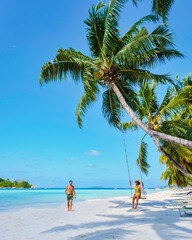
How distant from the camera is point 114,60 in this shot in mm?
7676

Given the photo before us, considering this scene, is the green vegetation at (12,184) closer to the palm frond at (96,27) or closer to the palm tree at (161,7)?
the palm frond at (96,27)

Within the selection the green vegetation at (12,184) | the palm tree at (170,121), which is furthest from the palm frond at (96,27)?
the green vegetation at (12,184)

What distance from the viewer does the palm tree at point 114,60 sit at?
20.5 feet

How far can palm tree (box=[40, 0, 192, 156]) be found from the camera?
20.5 ft

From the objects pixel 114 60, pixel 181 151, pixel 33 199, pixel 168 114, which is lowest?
pixel 33 199

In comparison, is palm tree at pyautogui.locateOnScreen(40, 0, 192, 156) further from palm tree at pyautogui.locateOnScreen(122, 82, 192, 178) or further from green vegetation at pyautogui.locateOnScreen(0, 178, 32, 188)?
green vegetation at pyautogui.locateOnScreen(0, 178, 32, 188)

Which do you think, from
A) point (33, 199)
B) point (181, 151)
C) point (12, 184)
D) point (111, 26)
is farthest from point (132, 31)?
point (12, 184)

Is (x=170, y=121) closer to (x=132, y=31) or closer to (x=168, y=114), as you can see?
(x=168, y=114)

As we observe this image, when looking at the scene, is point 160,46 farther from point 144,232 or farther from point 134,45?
point 144,232

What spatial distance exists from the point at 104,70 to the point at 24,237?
5.74 m

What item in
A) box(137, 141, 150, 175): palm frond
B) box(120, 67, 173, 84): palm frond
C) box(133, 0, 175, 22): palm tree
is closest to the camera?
box(133, 0, 175, 22): palm tree

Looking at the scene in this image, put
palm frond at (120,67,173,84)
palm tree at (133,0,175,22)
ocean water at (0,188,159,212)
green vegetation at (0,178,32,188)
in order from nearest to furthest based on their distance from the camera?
palm tree at (133,0,175,22) → palm frond at (120,67,173,84) → ocean water at (0,188,159,212) → green vegetation at (0,178,32,188)

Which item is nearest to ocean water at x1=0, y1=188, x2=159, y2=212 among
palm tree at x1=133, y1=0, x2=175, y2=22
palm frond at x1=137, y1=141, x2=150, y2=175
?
palm frond at x1=137, y1=141, x2=150, y2=175

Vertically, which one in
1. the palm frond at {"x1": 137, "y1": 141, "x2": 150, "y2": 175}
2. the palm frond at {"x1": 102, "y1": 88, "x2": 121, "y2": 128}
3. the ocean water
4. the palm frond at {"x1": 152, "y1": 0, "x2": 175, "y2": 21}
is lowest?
the ocean water
